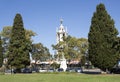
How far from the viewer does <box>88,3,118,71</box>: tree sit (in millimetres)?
52000

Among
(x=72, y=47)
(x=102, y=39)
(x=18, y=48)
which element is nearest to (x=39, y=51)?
(x=72, y=47)

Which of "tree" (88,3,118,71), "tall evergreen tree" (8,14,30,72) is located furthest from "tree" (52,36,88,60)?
"tree" (88,3,118,71)

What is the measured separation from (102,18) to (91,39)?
Answer: 4313 mm

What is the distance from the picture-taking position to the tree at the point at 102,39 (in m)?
52.0

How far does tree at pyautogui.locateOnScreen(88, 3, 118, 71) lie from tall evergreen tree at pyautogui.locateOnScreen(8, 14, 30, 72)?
18467mm

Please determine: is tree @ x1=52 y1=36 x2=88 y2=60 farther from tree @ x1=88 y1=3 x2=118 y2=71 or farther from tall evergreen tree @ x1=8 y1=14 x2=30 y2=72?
tree @ x1=88 y1=3 x2=118 y2=71

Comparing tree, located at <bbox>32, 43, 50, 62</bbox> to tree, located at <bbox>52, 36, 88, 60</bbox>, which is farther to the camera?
tree, located at <bbox>32, 43, 50, 62</bbox>

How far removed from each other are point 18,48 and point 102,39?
22.3 meters

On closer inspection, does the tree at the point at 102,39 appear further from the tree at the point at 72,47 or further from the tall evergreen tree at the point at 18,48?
the tree at the point at 72,47

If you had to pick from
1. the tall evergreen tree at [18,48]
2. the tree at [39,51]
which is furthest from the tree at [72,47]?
the tall evergreen tree at [18,48]

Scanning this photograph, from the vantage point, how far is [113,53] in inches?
2063

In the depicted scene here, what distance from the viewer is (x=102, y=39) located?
52781mm

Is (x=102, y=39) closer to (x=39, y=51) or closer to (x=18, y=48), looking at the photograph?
(x=18, y=48)

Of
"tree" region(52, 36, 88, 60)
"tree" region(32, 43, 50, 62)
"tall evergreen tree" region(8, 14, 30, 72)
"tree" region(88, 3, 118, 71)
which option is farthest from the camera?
"tree" region(32, 43, 50, 62)
